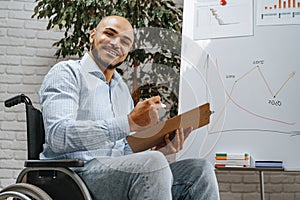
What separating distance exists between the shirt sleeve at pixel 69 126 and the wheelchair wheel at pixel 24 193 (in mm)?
135

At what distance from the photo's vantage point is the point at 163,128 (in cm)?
140

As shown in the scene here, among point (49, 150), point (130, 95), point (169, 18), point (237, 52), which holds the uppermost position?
point (169, 18)

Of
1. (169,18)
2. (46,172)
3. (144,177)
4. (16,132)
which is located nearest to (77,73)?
(46,172)

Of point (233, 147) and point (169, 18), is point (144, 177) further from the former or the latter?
point (169, 18)

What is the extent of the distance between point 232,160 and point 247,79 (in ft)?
1.17

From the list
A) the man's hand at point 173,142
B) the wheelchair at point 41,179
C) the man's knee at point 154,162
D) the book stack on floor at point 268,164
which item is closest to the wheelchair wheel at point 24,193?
the wheelchair at point 41,179

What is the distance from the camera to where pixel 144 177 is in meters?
→ 1.22

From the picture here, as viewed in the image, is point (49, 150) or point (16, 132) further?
point (16, 132)

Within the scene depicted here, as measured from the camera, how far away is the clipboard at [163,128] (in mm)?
1394

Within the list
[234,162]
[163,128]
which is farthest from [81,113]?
[234,162]

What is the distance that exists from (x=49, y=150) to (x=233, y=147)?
2.96 feet

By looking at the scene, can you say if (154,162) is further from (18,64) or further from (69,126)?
(18,64)

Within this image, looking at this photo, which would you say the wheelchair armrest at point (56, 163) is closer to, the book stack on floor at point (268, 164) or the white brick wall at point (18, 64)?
the book stack on floor at point (268, 164)

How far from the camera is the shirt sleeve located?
133cm
